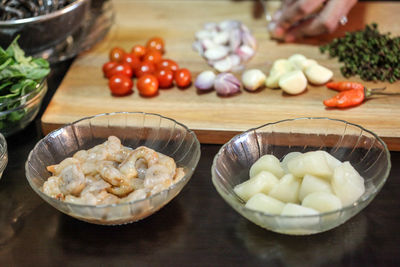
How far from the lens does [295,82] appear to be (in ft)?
7.57

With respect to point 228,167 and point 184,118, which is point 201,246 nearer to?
point 228,167

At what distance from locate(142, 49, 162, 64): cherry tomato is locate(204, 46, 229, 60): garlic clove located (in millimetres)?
245

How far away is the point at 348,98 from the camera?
7.20ft

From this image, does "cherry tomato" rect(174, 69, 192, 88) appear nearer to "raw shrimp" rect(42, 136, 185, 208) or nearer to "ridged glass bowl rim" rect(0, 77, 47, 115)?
"ridged glass bowl rim" rect(0, 77, 47, 115)

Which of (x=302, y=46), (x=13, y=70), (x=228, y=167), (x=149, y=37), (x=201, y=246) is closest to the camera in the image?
(x=201, y=246)

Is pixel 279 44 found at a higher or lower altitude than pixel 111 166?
lower

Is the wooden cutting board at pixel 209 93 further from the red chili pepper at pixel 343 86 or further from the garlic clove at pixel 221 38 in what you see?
the garlic clove at pixel 221 38

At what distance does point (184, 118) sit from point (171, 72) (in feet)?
1.14

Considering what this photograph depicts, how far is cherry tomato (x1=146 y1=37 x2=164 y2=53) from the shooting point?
2.80 m

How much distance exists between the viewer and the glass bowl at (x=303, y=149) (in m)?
1.53

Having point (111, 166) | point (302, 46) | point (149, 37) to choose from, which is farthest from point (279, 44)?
point (111, 166)

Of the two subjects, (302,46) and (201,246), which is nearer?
(201,246)

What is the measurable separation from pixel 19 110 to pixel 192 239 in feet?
3.08

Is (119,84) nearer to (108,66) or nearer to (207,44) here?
(108,66)
